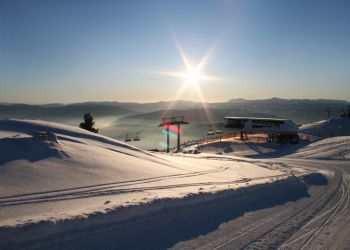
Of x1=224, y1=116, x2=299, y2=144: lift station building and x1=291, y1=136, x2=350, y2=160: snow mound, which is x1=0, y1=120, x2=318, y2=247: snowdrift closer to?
x1=291, y1=136, x2=350, y2=160: snow mound

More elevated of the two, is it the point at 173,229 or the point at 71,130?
the point at 71,130

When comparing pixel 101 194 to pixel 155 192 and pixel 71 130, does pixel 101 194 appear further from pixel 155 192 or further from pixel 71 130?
pixel 71 130

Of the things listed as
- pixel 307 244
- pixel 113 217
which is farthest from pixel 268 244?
pixel 113 217

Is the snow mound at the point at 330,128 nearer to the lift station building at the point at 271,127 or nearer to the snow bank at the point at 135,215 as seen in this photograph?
the lift station building at the point at 271,127

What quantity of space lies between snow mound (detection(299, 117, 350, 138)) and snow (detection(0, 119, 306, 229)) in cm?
5281

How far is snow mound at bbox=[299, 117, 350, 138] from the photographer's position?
64.7 meters

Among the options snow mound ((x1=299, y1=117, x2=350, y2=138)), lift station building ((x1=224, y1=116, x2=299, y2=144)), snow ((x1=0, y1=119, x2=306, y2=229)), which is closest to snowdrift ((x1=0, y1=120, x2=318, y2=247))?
snow ((x1=0, y1=119, x2=306, y2=229))

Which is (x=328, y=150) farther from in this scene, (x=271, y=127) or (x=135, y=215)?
(x=135, y=215)

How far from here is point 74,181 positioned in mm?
12023

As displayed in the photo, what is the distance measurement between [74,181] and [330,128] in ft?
218

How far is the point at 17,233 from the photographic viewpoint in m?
7.33

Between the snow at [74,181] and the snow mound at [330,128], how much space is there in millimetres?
52807

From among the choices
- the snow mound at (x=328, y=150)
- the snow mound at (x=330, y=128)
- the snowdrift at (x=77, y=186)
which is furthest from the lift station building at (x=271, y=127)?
the snowdrift at (x=77, y=186)

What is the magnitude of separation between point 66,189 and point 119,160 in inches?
208
